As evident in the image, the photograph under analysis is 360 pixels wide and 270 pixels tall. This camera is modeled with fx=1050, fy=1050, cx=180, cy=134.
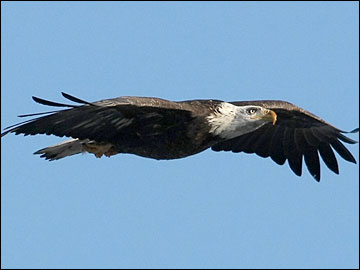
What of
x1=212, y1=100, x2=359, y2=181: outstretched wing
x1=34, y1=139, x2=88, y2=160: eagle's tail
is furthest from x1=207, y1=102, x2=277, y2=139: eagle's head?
x1=34, y1=139, x2=88, y2=160: eagle's tail

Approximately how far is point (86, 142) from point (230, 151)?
86.4 inches

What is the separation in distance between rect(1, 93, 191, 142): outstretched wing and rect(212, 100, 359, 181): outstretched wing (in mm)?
1905

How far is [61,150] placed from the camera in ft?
38.5

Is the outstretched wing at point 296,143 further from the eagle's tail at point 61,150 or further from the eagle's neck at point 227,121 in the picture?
the eagle's tail at point 61,150

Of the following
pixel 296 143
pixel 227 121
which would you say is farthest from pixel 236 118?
pixel 296 143

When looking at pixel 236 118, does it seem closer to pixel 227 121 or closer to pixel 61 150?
pixel 227 121

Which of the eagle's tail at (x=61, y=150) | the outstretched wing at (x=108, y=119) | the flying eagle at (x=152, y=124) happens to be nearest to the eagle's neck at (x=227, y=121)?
the flying eagle at (x=152, y=124)

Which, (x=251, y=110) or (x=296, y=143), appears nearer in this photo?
(x=251, y=110)

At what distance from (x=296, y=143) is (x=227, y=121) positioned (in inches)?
80.1

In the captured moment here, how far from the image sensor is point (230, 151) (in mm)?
12852

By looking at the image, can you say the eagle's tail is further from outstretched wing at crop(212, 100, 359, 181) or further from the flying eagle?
outstretched wing at crop(212, 100, 359, 181)

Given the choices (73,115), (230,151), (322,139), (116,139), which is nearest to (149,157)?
(116,139)

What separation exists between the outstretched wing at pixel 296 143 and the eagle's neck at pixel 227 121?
131cm

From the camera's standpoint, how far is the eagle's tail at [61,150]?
11657 mm
